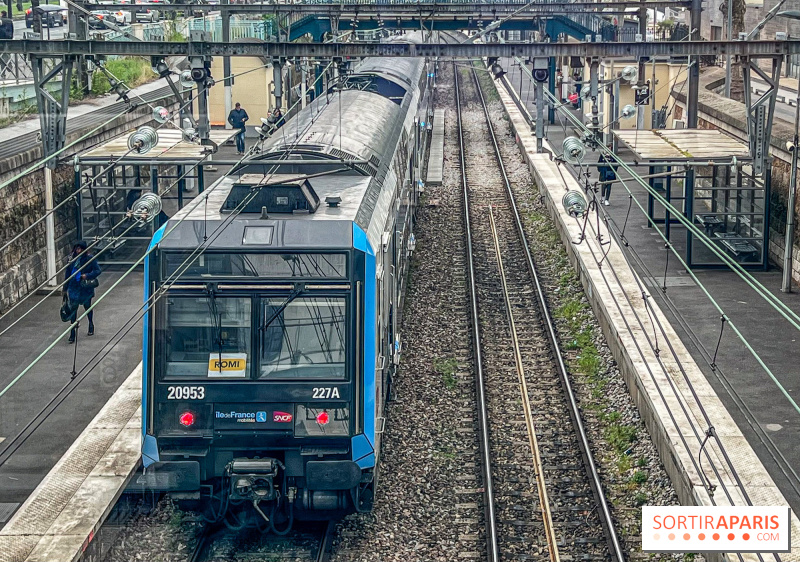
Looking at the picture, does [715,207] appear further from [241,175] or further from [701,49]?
[241,175]

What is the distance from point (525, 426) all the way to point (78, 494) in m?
4.91

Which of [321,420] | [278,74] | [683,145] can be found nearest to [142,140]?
[278,74]

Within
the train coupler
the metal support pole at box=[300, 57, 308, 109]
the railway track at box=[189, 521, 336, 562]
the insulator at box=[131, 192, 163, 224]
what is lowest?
the railway track at box=[189, 521, 336, 562]

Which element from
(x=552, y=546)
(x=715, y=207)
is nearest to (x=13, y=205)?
(x=552, y=546)

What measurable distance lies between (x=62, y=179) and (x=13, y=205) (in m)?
2.73

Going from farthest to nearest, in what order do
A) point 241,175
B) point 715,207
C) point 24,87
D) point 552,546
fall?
point 24,87, point 715,207, point 241,175, point 552,546

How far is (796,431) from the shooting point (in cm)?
1131

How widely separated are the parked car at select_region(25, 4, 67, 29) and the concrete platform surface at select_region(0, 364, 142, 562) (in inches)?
767

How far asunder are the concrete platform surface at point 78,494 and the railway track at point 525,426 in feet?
10.7

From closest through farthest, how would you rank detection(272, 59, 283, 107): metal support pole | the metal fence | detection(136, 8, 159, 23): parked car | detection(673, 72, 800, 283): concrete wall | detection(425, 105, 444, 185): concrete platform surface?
detection(272, 59, 283, 107): metal support pole < detection(673, 72, 800, 283): concrete wall < detection(425, 105, 444, 185): concrete platform surface < detection(136, 8, 159, 23): parked car < the metal fence

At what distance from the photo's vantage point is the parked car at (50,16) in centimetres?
2845

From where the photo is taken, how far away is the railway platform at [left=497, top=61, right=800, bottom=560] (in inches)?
389

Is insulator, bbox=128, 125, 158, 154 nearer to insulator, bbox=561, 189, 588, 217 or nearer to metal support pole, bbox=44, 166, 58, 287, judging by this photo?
metal support pole, bbox=44, 166, 58, 287

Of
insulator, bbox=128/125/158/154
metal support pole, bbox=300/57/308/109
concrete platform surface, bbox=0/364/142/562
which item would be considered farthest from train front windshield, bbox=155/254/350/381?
A: metal support pole, bbox=300/57/308/109
